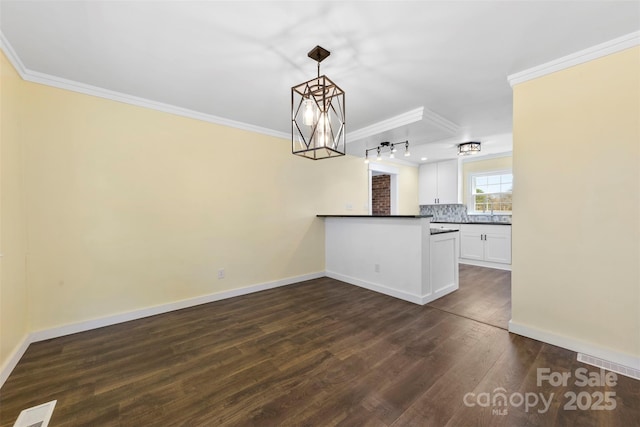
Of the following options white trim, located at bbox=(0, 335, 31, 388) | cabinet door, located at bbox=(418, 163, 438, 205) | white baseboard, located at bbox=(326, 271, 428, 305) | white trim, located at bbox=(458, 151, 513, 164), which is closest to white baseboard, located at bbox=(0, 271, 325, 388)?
white trim, located at bbox=(0, 335, 31, 388)

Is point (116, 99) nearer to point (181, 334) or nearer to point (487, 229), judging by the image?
point (181, 334)

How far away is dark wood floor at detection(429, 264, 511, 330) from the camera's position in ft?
9.22

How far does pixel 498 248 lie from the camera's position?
501cm

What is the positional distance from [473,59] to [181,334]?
3.68m

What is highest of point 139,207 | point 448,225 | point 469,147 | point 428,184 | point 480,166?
point 469,147

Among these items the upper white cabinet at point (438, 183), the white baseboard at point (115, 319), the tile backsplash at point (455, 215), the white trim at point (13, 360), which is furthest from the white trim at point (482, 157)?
the white trim at point (13, 360)

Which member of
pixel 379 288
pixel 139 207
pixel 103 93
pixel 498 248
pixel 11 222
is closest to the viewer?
pixel 11 222

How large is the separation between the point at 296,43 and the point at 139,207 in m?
2.41

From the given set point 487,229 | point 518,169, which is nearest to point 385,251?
point 518,169

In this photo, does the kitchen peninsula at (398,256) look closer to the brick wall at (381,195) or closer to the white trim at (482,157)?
the brick wall at (381,195)

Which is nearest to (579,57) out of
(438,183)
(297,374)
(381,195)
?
(297,374)

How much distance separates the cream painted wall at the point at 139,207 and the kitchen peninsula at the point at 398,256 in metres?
0.88

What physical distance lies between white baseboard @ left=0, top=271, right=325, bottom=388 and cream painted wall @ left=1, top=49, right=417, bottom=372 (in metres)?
0.06

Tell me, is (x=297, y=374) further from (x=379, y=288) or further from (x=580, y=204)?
(x=580, y=204)
